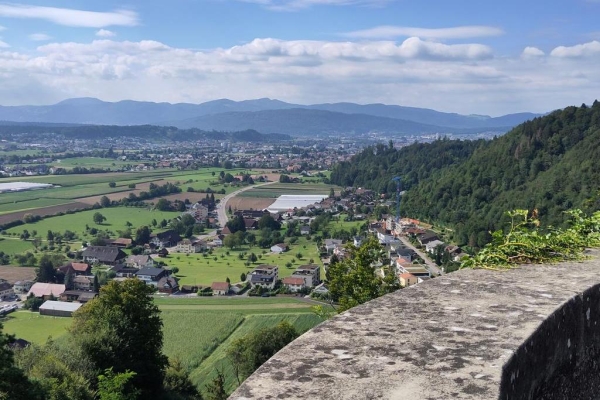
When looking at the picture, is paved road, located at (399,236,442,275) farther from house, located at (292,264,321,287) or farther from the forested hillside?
house, located at (292,264,321,287)

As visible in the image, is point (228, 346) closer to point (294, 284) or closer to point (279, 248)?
point (294, 284)

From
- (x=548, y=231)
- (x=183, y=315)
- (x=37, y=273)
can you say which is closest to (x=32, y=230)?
(x=37, y=273)

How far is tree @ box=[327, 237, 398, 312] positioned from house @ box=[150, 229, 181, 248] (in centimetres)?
5306

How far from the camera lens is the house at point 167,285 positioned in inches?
1663

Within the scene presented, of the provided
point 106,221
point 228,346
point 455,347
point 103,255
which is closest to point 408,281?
point 228,346

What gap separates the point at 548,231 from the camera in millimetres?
5414

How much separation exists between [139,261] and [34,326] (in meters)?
20.8

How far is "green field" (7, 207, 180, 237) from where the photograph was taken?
64.9 metres

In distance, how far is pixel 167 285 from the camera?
42750 millimetres

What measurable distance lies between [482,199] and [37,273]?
42835 mm

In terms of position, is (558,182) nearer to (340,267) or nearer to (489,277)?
(340,267)

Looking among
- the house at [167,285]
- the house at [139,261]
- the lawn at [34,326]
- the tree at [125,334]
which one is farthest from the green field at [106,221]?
the tree at [125,334]

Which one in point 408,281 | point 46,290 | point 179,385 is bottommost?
point 46,290

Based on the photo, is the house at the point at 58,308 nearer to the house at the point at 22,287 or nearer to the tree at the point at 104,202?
the house at the point at 22,287
